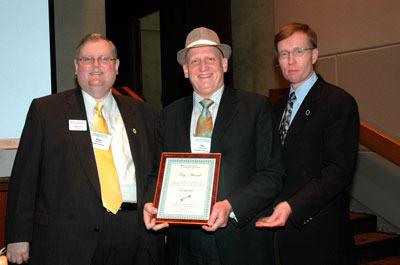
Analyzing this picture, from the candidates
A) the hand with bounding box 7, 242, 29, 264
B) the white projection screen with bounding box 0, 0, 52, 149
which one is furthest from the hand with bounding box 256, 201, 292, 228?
the white projection screen with bounding box 0, 0, 52, 149

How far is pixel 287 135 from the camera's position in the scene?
7.64ft

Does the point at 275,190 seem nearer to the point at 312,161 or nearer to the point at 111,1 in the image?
the point at 312,161

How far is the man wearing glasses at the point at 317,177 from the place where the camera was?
7.14 feet

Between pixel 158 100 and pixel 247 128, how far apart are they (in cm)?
832

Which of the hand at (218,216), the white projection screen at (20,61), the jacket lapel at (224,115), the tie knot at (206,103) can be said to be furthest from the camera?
the white projection screen at (20,61)

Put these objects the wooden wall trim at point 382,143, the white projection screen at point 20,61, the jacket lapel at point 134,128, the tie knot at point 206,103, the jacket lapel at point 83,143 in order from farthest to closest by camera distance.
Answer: the wooden wall trim at point 382,143
the white projection screen at point 20,61
the jacket lapel at point 134,128
the jacket lapel at point 83,143
the tie knot at point 206,103

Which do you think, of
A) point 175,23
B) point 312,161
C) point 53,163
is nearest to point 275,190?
point 312,161

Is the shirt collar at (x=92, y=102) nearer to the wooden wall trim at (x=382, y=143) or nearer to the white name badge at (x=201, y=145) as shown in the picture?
the white name badge at (x=201, y=145)

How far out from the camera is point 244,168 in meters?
2.11

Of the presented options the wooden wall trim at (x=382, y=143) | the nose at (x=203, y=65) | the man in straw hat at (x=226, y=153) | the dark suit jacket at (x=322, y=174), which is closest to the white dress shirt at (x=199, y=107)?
the man in straw hat at (x=226, y=153)

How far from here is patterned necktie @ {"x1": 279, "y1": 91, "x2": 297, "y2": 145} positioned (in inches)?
93.9

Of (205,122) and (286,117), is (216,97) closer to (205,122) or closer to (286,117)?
(205,122)

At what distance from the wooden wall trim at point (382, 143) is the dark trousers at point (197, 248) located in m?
2.78

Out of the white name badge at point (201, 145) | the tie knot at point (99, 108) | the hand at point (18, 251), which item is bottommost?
the hand at point (18, 251)
